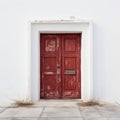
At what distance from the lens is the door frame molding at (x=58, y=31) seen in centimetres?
1086

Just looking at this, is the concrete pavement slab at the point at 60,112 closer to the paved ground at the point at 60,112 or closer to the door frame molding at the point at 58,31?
the paved ground at the point at 60,112

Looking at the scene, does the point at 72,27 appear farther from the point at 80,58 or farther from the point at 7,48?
the point at 7,48

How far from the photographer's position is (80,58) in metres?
11.4

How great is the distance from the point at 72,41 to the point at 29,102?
258 cm

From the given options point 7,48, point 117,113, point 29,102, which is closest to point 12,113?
point 29,102

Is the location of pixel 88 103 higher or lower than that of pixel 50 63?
lower

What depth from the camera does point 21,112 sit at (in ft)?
31.8

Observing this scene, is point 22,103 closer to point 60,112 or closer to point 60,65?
point 60,112

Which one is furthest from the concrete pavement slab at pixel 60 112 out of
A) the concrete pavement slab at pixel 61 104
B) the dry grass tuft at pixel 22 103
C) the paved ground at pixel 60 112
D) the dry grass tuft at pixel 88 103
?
the dry grass tuft at pixel 22 103

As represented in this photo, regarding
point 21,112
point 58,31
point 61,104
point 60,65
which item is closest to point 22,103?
point 21,112

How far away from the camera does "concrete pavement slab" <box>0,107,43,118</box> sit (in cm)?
924

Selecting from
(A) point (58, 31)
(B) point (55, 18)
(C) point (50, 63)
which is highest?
(B) point (55, 18)

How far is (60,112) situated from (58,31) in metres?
2.90

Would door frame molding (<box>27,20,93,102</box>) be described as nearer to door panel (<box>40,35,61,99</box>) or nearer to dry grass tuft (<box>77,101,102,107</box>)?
dry grass tuft (<box>77,101,102,107</box>)
